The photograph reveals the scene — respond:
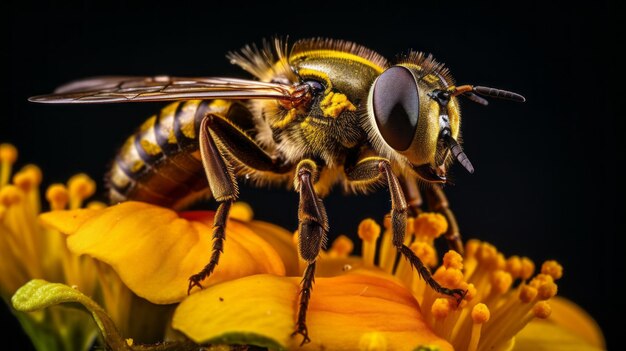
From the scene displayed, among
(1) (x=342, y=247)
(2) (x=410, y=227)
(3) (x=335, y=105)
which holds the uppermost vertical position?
(3) (x=335, y=105)

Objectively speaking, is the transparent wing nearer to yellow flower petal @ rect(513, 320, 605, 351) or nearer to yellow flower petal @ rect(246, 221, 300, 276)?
yellow flower petal @ rect(246, 221, 300, 276)

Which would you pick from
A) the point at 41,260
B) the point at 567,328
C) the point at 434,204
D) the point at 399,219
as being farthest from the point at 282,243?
the point at 567,328

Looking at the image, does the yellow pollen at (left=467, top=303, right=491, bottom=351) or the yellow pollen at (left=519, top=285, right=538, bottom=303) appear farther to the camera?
the yellow pollen at (left=519, top=285, right=538, bottom=303)

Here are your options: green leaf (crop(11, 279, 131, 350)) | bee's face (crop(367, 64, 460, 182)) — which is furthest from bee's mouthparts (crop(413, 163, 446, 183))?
green leaf (crop(11, 279, 131, 350))

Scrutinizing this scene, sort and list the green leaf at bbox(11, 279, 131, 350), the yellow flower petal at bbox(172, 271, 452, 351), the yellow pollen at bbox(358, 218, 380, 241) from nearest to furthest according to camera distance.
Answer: the yellow flower petal at bbox(172, 271, 452, 351) < the green leaf at bbox(11, 279, 131, 350) < the yellow pollen at bbox(358, 218, 380, 241)

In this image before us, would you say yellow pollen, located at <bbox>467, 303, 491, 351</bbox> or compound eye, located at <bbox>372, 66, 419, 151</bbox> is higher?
compound eye, located at <bbox>372, 66, 419, 151</bbox>

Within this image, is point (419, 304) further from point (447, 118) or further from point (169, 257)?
point (169, 257)

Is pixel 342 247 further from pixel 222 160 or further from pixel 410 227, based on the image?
pixel 222 160

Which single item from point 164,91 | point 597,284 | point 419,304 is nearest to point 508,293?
point 419,304
